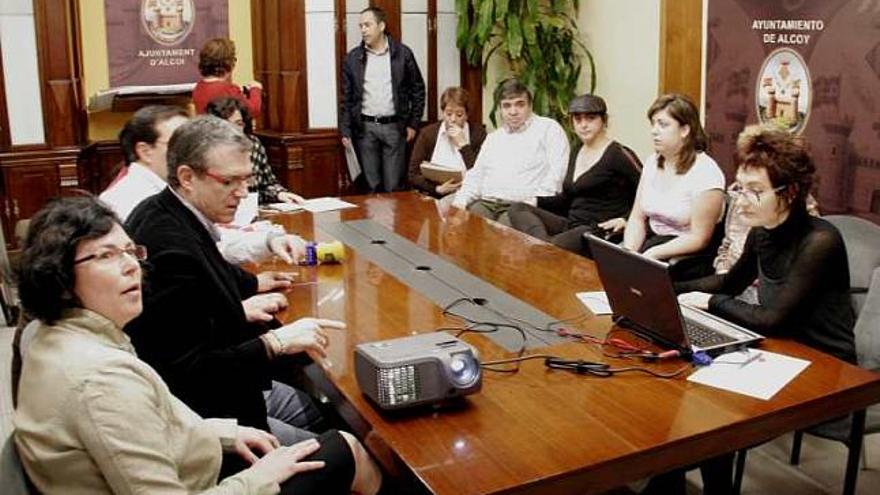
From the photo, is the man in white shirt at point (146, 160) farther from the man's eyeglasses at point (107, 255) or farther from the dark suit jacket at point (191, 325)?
the man's eyeglasses at point (107, 255)

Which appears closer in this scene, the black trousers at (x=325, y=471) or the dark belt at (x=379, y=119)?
the black trousers at (x=325, y=471)

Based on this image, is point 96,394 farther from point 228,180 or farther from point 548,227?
point 548,227

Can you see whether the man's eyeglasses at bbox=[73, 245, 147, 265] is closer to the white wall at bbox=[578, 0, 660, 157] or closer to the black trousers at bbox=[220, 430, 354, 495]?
the black trousers at bbox=[220, 430, 354, 495]

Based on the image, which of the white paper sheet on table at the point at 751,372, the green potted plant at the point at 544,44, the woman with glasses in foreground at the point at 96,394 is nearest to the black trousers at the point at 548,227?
the green potted plant at the point at 544,44

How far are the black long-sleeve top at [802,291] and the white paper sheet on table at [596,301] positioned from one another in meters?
0.31

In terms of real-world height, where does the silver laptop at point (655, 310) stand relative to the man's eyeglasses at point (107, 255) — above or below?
below

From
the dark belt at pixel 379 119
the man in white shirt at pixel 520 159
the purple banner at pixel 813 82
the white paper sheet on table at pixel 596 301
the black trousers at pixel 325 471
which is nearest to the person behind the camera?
the black trousers at pixel 325 471

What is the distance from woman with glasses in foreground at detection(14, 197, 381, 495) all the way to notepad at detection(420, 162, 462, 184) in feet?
12.1

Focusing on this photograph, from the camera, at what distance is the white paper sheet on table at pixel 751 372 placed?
2.11 metres

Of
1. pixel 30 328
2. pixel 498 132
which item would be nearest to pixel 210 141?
pixel 30 328

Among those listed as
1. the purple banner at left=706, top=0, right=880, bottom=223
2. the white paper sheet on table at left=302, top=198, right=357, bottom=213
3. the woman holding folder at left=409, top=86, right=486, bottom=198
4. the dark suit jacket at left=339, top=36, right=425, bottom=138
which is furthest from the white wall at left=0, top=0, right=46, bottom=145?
the purple banner at left=706, top=0, right=880, bottom=223

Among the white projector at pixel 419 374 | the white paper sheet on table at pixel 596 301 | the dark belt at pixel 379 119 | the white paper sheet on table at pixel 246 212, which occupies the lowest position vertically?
the white paper sheet on table at pixel 596 301

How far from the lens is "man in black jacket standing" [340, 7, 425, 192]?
6.34 m

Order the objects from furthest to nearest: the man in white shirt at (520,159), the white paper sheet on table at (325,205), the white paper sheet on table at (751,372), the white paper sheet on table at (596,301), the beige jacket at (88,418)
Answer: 1. the man in white shirt at (520,159)
2. the white paper sheet on table at (325,205)
3. the white paper sheet on table at (596,301)
4. the white paper sheet on table at (751,372)
5. the beige jacket at (88,418)
